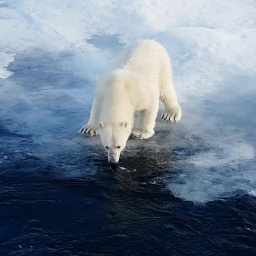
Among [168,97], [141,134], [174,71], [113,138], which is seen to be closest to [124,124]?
[113,138]

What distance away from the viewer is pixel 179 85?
294 inches

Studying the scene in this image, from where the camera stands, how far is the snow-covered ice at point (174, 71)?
555 cm

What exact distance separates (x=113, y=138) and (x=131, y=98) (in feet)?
2.08

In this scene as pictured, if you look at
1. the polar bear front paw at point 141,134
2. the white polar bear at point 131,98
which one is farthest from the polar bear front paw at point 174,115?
the polar bear front paw at point 141,134

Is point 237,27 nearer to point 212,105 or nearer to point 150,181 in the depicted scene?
point 212,105

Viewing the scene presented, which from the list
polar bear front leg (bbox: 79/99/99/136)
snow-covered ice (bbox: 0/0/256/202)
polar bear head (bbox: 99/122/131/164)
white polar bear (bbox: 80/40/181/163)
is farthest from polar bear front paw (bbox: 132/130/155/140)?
polar bear head (bbox: 99/122/131/164)

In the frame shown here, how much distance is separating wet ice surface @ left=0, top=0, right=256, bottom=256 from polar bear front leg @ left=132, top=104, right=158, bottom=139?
9 cm

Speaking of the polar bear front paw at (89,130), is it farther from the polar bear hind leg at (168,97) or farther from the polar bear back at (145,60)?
the polar bear hind leg at (168,97)

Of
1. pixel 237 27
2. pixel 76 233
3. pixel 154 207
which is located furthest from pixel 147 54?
pixel 237 27

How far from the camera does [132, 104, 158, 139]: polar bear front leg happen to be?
5.99 m

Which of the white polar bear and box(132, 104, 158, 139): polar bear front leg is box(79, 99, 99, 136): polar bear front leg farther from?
box(132, 104, 158, 139): polar bear front leg

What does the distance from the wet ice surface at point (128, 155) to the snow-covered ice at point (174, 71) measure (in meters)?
0.02

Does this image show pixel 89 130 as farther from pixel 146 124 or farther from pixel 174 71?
pixel 174 71

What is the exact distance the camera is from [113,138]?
5242mm
